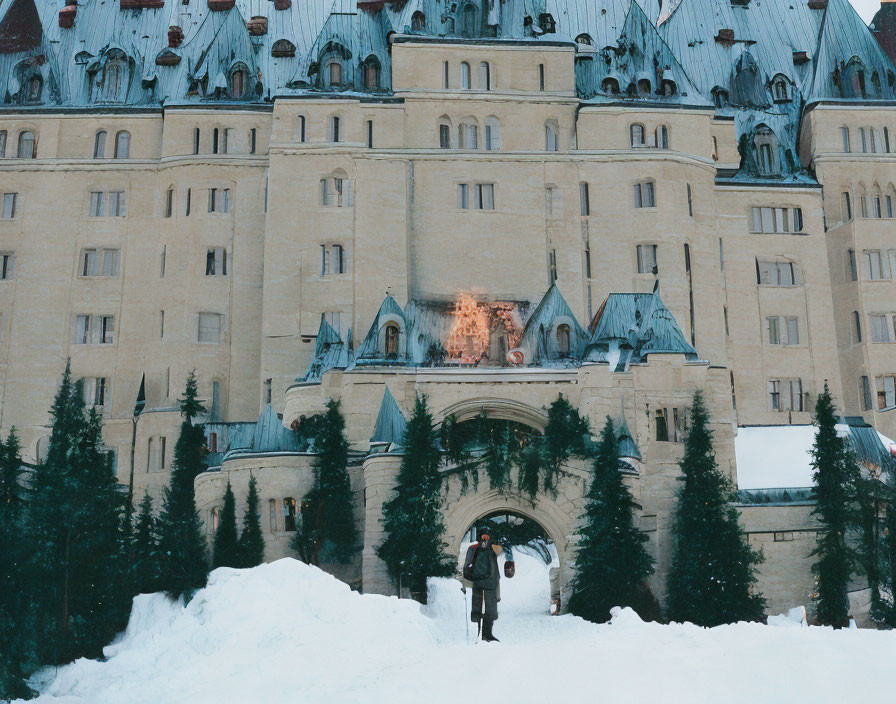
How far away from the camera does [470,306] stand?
218 ft

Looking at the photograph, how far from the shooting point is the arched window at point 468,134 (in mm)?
70250

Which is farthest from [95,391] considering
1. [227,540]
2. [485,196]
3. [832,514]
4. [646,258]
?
[832,514]

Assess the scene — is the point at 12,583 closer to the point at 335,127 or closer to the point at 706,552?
the point at 706,552

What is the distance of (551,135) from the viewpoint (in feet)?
233

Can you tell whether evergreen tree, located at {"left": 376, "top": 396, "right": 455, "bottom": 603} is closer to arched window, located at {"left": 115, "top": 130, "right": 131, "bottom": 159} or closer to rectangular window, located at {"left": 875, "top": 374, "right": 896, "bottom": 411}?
arched window, located at {"left": 115, "top": 130, "right": 131, "bottom": 159}

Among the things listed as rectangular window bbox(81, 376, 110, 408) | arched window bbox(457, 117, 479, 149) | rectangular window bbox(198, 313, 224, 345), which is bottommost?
rectangular window bbox(81, 376, 110, 408)

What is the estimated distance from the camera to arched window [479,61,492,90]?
70.7m

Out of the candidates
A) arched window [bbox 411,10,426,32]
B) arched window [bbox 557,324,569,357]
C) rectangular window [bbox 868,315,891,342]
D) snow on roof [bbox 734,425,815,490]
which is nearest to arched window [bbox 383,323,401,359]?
arched window [bbox 557,324,569,357]

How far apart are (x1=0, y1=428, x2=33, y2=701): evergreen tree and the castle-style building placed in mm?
14913

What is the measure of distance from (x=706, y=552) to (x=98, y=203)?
3665 centimetres

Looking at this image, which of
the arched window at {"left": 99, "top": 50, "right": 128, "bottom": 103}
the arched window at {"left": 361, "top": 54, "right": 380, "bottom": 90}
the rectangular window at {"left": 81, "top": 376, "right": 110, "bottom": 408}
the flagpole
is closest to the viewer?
the flagpole

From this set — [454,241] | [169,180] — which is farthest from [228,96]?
[454,241]

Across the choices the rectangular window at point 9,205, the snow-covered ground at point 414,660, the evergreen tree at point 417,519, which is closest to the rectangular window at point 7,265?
the rectangular window at point 9,205

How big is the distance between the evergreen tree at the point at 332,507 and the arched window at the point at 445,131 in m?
20.4
